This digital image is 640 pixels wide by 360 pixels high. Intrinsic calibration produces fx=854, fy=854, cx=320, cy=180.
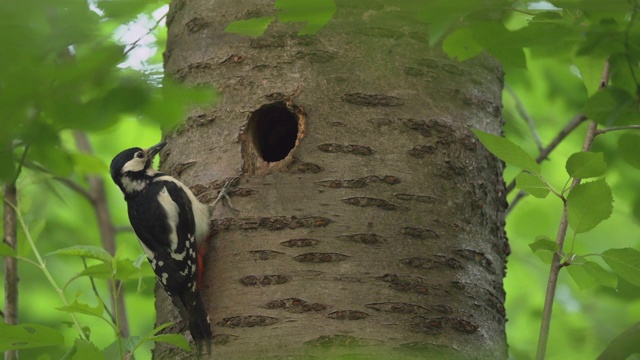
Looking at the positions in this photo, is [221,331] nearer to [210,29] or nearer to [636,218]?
[210,29]

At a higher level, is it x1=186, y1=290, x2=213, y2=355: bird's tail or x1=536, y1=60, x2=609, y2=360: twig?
x1=536, y1=60, x2=609, y2=360: twig

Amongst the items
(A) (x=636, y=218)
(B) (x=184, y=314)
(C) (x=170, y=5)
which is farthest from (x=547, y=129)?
(B) (x=184, y=314)

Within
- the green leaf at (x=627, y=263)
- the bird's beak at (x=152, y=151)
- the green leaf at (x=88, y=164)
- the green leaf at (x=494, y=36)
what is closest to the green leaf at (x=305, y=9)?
the green leaf at (x=494, y=36)

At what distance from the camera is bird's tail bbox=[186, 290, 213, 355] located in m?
2.85

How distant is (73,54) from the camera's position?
5.98ft

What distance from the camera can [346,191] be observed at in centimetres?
293

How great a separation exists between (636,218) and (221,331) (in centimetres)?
159

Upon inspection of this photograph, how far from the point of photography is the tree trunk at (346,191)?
109 inches

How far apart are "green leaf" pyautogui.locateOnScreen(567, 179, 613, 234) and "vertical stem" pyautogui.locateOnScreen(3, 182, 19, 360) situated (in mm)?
2196

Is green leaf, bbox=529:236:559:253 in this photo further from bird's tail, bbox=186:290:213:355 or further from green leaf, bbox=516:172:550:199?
bird's tail, bbox=186:290:213:355

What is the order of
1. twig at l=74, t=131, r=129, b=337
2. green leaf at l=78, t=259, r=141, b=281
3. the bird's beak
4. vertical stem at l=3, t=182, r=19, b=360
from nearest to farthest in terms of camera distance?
green leaf at l=78, t=259, r=141, b=281
vertical stem at l=3, t=182, r=19, b=360
the bird's beak
twig at l=74, t=131, r=129, b=337

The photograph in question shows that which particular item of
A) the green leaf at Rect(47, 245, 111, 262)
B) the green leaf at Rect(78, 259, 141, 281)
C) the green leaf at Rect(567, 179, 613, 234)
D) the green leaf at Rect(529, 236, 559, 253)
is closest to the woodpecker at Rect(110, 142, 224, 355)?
the green leaf at Rect(78, 259, 141, 281)

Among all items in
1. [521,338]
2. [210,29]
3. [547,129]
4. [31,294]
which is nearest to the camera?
[210,29]

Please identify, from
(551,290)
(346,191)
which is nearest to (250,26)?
(346,191)
